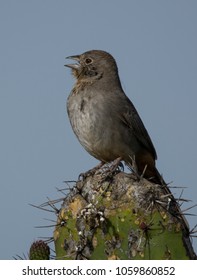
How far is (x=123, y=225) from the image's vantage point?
481cm

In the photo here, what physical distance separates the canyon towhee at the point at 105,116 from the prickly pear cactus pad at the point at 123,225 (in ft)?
8.45

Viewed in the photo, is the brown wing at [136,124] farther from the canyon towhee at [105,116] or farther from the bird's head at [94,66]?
the bird's head at [94,66]

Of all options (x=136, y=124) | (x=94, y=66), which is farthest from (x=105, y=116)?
(x=94, y=66)

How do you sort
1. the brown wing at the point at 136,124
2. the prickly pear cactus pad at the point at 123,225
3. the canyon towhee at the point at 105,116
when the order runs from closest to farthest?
the prickly pear cactus pad at the point at 123,225 < the canyon towhee at the point at 105,116 < the brown wing at the point at 136,124

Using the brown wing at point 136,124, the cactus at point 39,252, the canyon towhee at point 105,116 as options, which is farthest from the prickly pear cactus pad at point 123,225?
the brown wing at point 136,124

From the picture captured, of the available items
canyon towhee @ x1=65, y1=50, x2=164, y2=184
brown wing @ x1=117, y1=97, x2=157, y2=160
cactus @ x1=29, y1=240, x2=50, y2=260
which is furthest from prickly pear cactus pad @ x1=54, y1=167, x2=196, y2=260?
brown wing @ x1=117, y1=97, x2=157, y2=160

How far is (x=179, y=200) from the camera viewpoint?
5246mm

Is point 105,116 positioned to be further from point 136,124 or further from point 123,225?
point 123,225

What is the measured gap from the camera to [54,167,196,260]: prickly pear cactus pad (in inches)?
187

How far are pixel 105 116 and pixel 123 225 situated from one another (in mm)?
3410

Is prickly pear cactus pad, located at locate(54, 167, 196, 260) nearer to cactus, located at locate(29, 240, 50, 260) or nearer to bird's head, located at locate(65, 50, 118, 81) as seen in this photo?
cactus, located at locate(29, 240, 50, 260)

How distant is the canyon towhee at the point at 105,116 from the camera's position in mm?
8016

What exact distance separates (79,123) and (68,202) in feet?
9.54

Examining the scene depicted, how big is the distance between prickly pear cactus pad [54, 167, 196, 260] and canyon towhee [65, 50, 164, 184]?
8.45 ft
